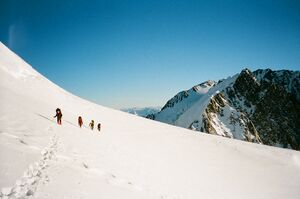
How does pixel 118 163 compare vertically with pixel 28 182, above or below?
above

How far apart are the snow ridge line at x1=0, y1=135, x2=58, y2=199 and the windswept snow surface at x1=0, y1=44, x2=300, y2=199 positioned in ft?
0.08

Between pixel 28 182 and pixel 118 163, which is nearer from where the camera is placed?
pixel 28 182

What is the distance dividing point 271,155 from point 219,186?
1987 centimetres

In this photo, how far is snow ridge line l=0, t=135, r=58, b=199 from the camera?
638 centimetres

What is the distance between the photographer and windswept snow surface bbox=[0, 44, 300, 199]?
8.18 metres

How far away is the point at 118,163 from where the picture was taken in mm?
14227

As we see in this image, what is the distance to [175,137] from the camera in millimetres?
35062

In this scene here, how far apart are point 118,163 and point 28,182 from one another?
735 cm

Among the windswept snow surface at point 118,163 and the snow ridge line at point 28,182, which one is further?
the windswept snow surface at point 118,163

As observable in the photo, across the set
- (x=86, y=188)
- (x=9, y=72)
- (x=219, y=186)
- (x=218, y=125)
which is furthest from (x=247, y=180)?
(x=218, y=125)

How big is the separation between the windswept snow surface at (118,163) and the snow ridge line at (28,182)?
3 cm

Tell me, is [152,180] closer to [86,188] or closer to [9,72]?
[86,188]

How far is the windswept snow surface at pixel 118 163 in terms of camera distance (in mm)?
8180

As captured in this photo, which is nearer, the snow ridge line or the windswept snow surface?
the snow ridge line
